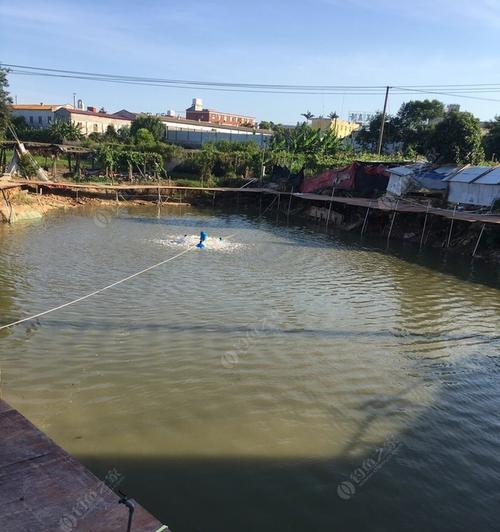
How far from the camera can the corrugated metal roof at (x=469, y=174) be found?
23.3 meters

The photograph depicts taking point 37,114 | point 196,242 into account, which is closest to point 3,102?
point 196,242

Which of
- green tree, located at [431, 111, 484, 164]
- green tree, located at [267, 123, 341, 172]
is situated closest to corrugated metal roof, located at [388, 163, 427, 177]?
green tree, located at [431, 111, 484, 164]

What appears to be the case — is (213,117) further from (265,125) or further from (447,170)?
(447,170)

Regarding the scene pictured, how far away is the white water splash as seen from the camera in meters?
20.3

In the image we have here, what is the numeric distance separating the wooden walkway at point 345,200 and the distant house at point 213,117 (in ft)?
211

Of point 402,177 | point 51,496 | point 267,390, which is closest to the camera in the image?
point 51,496

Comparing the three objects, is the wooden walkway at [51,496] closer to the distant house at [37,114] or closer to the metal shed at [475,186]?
the metal shed at [475,186]

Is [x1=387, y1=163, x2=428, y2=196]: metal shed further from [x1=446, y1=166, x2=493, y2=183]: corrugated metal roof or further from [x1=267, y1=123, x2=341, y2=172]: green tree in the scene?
[x1=267, y1=123, x2=341, y2=172]: green tree

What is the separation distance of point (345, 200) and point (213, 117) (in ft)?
283

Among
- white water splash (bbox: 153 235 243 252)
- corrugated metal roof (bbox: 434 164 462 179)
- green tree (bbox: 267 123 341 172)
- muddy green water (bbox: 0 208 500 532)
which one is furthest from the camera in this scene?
green tree (bbox: 267 123 341 172)

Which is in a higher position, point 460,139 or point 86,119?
point 86,119

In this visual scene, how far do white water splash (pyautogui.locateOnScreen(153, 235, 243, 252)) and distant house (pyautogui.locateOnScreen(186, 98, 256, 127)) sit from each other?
7700cm

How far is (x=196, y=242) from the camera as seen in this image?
2120 cm

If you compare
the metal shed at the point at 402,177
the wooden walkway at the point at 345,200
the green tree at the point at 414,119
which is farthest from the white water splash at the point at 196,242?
the green tree at the point at 414,119
